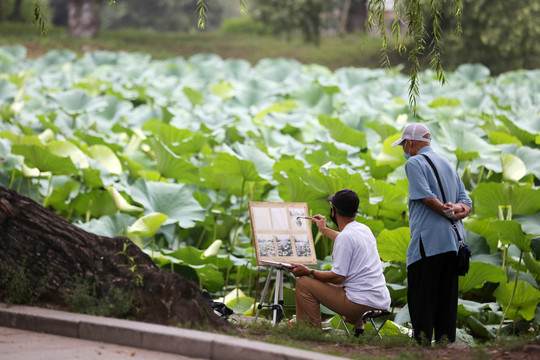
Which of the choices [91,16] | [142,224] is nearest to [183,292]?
[142,224]

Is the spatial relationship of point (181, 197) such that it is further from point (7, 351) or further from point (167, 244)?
point (7, 351)

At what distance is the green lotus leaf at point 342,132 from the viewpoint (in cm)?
959

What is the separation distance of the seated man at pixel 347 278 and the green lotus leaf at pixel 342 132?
4.92m

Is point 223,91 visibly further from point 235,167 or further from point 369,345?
point 369,345

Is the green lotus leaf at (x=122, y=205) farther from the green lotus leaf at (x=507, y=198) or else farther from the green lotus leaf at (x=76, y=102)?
the green lotus leaf at (x=76, y=102)

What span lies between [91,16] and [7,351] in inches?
1116

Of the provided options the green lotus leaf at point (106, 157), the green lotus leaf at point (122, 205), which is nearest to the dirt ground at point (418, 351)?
the green lotus leaf at point (122, 205)

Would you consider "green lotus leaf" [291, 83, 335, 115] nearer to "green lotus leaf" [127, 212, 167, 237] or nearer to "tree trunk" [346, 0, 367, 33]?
"green lotus leaf" [127, 212, 167, 237]

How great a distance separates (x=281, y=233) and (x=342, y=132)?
5058mm

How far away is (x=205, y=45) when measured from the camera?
30.8 m

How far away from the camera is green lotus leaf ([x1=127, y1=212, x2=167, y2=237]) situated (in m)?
5.96

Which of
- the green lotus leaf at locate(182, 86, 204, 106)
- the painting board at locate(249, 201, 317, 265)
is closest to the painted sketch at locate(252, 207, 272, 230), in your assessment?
the painting board at locate(249, 201, 317, 265)

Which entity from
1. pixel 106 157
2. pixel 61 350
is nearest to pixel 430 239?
pixel 61 350

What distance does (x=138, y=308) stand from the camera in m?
4.23
